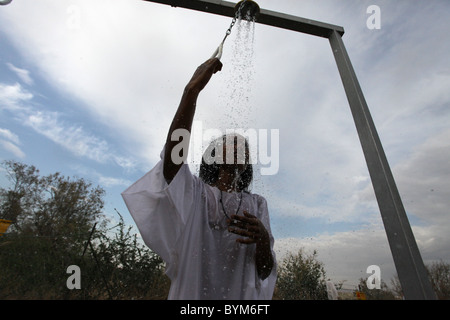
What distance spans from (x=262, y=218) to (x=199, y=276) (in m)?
0.68

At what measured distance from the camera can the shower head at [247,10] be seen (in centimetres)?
261

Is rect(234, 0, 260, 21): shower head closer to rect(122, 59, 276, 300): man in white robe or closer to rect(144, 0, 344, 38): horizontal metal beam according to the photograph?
rect(144, 0, 344, 38): horizontal metal beam

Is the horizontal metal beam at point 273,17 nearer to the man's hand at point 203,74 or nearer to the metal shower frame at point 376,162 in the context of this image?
the metal shower frame at point 376,162

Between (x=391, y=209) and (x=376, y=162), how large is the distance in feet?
1.10

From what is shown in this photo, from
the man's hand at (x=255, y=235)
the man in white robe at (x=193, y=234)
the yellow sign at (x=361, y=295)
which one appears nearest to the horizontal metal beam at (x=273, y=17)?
the man in white robe at (x=193, y=234)

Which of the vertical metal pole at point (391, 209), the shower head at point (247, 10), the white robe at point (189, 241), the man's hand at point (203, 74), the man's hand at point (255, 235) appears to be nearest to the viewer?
the vertical metal pole at point (391, 209)

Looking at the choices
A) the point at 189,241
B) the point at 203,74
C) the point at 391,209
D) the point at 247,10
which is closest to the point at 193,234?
the point at 189,241

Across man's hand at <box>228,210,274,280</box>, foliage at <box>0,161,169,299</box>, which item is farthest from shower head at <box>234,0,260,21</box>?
foliage at <box>0,161,169,299</box>

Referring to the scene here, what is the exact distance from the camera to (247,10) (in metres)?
2.66

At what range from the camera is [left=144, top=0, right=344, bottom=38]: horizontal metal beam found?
8.72ft

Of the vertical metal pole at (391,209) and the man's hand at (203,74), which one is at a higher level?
the man's hand at (203,74)

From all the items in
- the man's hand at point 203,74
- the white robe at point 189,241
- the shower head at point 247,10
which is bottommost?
the white robe at point 189,241
